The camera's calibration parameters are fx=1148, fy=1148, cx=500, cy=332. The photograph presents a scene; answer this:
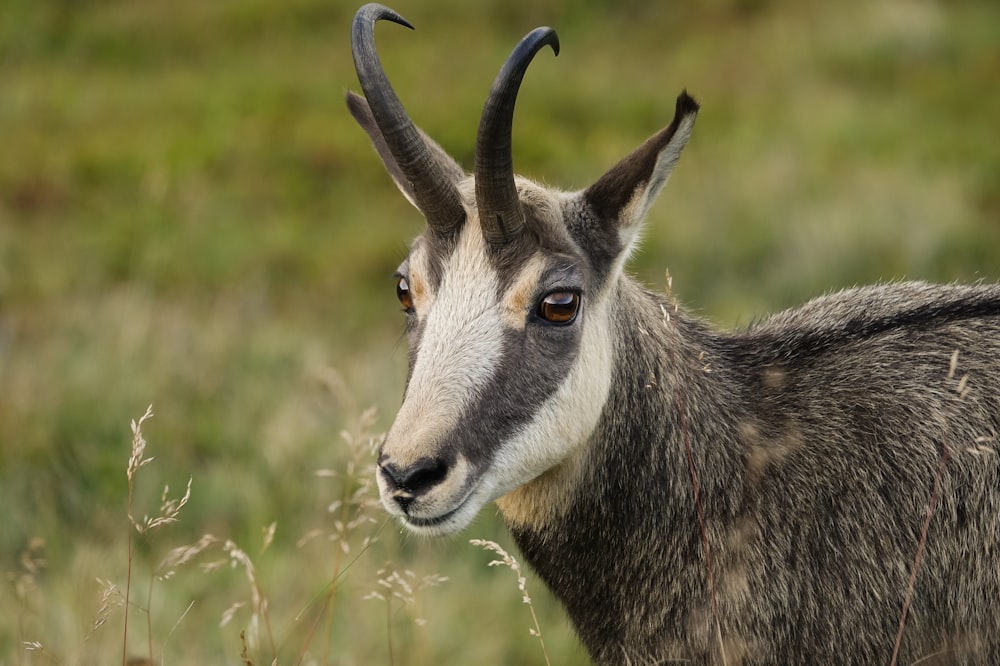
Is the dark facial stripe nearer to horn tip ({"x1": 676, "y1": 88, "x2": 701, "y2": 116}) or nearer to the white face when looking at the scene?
the white face

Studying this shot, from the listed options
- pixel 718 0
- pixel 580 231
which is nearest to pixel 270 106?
pixel 718 0

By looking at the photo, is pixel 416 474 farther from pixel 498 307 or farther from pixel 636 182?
pixel 636 182

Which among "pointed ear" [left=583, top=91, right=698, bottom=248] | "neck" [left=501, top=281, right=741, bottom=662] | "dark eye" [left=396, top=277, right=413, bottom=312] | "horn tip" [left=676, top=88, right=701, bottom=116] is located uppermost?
"horn tip" [left=676, top=88, right=701, bottom=116]

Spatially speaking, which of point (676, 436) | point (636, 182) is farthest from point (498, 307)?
point (676, 436)

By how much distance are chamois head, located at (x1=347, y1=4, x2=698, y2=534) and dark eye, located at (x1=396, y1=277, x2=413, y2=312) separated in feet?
0.05

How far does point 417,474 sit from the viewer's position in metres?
3.72

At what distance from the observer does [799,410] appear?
4.66 m

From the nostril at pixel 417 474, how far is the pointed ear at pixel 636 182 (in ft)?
4.19

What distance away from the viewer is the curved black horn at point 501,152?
3959 mm

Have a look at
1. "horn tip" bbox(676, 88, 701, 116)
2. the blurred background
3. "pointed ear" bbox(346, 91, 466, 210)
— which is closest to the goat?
"horn tip" bbox(676, 88, 701, 116)

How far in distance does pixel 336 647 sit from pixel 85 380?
3.97 meters

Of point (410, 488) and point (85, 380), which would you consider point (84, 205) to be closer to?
point (85, 380)

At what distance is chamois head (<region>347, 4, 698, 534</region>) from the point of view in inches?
152

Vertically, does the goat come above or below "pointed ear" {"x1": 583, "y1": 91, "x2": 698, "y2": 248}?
below
